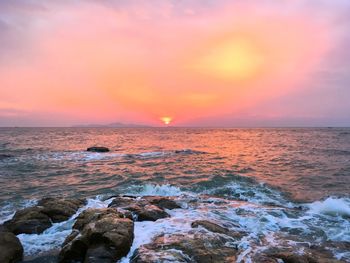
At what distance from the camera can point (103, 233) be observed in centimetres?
812

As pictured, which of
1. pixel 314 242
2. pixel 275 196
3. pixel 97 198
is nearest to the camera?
pixel 314 242

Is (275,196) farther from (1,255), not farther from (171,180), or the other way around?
(1,255)

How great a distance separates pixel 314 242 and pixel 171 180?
40.3 ft

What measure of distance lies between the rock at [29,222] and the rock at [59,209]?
0.80 feet

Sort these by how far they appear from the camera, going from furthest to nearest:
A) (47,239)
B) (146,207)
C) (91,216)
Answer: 1. (146,207)
2. (91,216)
3. (47,239)

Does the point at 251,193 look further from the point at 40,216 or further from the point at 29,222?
the point at 29,222

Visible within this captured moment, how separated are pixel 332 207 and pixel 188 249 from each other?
9.27 meters

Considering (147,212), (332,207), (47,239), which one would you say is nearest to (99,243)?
(47,239)

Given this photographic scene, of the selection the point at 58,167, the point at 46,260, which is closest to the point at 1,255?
the point at 46,260

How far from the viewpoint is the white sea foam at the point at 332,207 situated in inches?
524

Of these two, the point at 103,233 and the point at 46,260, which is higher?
the point at 103,233

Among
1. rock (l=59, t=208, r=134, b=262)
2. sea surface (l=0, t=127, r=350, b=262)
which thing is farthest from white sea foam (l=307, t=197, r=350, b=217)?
rock (l=59, t=208, r=134, b=262)

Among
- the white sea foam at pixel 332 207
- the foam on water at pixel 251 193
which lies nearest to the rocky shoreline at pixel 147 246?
the white sea foam at pixel 332 207

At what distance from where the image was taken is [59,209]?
11.5 metres
